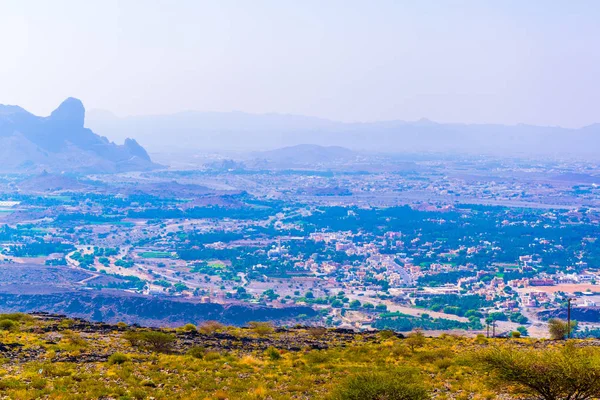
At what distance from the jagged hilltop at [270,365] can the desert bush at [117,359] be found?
3 centimetres

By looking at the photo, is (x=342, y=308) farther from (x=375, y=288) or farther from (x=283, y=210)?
(x=283, y=210)

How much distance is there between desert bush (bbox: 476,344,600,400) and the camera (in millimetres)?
12641

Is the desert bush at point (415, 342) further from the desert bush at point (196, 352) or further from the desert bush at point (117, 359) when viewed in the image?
the desert bush at point (117, 359)

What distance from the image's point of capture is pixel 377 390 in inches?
515

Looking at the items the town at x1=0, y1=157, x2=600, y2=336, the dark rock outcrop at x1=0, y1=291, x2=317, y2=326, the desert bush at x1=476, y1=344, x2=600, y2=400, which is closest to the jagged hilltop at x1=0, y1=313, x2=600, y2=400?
the desert bush at x1=476, y1=344, x2=600, y2=400

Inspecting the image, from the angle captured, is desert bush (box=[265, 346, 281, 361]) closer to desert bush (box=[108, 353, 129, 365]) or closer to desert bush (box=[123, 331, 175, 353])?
desert bush (box=[123, 331, 175, 353])

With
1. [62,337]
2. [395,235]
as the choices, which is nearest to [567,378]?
[62,337]

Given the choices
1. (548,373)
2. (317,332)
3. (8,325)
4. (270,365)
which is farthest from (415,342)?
(8,325)

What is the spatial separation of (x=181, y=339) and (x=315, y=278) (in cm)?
5259

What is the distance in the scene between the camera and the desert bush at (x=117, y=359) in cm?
1801

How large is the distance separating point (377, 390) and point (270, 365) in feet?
21.2

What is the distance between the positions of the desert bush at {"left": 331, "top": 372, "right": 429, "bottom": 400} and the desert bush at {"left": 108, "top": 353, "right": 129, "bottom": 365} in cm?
719

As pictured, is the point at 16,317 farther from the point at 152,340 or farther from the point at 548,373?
the point at 548,373

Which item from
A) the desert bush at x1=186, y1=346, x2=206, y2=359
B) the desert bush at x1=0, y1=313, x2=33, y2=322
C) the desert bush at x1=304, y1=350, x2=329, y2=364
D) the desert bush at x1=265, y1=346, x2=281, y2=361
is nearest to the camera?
the desert bush at x1=186, y1=346, x2=206, y2=359
